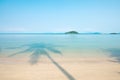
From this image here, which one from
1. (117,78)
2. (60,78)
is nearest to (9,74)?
(60,78)

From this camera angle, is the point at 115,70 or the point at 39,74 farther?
the point at 115,70

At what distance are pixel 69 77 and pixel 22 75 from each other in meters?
1.77

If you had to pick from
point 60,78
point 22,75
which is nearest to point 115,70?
point 60,78

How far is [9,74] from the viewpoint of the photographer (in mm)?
6711

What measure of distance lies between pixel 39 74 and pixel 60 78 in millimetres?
945

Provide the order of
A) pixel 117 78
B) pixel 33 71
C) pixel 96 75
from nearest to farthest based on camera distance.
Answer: pixel 117 78
pixel 96 75
pixel 33 71

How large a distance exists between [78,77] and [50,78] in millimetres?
1012

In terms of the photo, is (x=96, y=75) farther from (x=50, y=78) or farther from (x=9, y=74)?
(x=9, y=74)

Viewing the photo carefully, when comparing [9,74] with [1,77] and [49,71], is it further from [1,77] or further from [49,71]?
[49,71]

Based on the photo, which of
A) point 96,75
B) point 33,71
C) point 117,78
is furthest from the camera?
point 33,71

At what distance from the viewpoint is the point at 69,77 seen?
631 cm

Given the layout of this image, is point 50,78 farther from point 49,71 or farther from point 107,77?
point 107,77

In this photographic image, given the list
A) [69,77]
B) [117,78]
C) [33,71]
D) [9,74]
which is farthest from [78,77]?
[9,74]

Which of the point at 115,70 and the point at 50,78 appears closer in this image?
the point at 50,78
